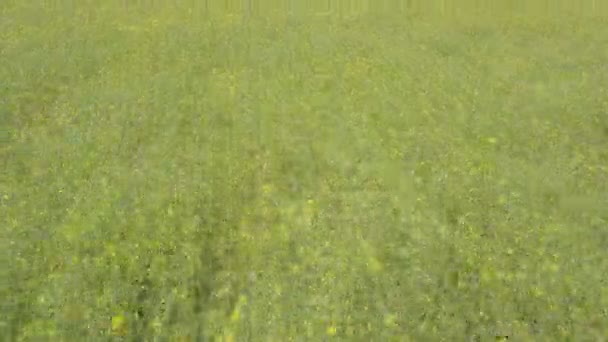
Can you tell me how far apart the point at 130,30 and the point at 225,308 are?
17.0 meters

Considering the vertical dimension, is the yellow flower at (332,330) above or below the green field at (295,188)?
below

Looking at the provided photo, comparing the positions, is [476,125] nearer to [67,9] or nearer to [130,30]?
[130,30]

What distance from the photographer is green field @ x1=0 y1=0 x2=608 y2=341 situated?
12328 millimetres

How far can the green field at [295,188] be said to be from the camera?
485 inches

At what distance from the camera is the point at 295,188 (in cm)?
1599

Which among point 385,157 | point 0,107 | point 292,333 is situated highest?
point 0,107

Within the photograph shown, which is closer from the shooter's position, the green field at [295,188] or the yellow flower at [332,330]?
the yellow flower at [332,330]

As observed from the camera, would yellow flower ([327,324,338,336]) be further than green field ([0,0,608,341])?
No

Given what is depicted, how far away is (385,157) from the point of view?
56.7 feet

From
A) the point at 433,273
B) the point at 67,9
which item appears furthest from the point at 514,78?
the point at 67,9

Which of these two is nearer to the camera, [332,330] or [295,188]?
[332,330]

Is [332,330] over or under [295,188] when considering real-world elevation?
under

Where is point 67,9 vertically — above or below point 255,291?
above

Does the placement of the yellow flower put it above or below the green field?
below
